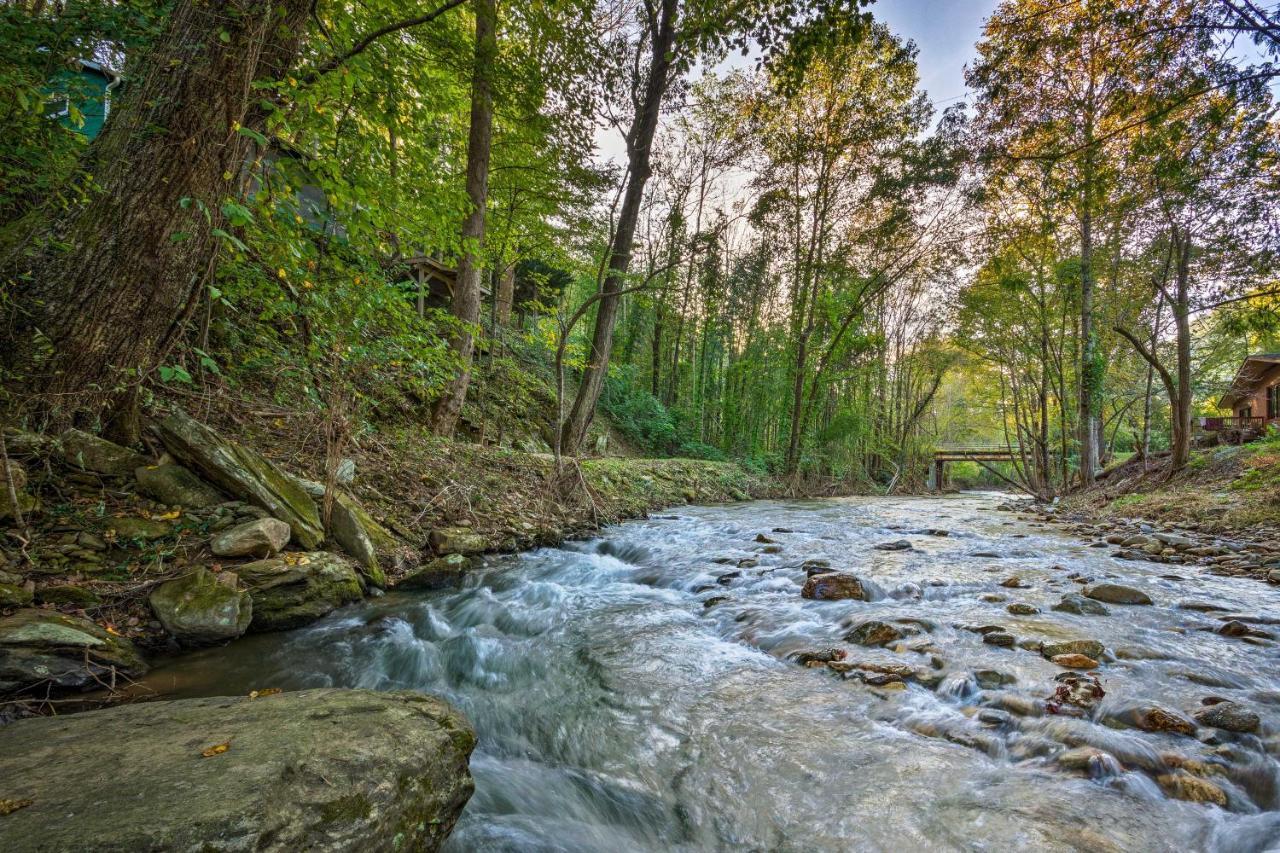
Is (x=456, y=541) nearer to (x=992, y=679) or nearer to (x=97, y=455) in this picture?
(x=97, y=455)

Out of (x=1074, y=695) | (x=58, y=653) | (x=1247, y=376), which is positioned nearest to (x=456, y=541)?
(x=58, y=653)

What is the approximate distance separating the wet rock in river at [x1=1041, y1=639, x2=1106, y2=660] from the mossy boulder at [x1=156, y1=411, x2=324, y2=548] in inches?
194

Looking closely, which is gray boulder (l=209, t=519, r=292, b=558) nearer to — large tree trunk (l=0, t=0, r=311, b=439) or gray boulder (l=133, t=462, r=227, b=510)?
gray boulder (l=133, t=462, r=227, b=510)

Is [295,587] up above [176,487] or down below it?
below

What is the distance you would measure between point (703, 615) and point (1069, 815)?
8.32 feet

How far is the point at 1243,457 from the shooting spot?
31.0 ft

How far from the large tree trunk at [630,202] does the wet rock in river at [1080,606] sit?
6.45 m

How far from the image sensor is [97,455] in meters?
3.12

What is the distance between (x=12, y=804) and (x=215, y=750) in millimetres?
386

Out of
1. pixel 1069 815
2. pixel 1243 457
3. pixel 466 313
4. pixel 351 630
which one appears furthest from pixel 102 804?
pixel 1243 457

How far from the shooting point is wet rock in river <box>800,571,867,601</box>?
4.23 m

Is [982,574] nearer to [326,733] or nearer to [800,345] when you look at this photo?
[326,733]

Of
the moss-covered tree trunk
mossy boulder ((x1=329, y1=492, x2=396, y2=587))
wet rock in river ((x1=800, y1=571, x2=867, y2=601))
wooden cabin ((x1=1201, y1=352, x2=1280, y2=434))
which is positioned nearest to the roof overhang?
Result: wooden cabin ((x1=1201, y1=352, x2=1280, y2=434))

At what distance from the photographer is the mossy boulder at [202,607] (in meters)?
2.70
